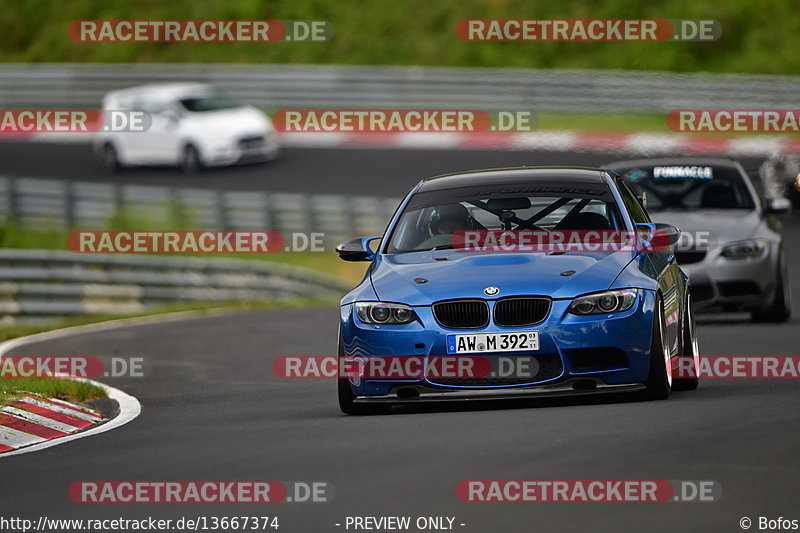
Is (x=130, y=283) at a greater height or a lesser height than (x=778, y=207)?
greater

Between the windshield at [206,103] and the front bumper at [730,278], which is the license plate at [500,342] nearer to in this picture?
the front bumper at [730,278]

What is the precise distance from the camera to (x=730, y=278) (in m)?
15.3

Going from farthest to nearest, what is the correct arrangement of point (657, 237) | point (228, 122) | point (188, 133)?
→ 1. point (188, 133)
2. point (228, 122)
3. point (657, 237)

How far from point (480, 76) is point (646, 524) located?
30365 millimetres

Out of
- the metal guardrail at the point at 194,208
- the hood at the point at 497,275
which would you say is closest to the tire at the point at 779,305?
the hood at the point at 497,275

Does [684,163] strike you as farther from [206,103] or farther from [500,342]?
[206,103]

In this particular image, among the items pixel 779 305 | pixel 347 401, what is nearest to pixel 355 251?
pixel 347 401

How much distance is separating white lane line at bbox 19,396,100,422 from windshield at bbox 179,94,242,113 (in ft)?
80.3

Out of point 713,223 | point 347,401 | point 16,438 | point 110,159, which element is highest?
point 110,159

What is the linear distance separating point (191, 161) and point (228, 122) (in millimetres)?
1548

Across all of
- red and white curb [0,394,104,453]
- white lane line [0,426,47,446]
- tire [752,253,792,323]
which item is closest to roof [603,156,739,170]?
tire [752,253,792,323]

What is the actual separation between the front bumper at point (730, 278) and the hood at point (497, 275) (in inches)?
198

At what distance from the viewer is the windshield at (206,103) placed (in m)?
35.8

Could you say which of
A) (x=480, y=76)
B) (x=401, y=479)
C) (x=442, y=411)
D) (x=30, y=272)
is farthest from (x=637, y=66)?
(x=401, y=479)
